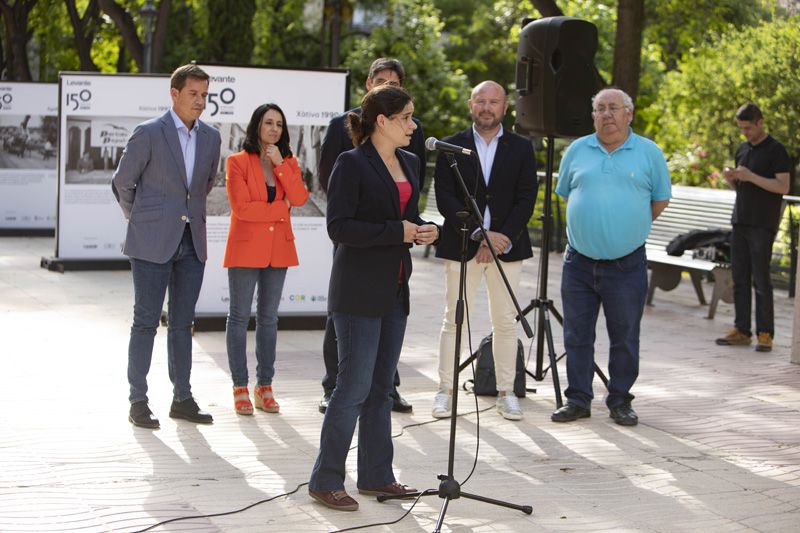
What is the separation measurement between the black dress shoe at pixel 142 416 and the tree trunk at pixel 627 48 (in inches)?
426

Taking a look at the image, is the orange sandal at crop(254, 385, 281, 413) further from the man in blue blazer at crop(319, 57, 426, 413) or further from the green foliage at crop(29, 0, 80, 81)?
the green foliage at crop(29, 0, 80, 81)

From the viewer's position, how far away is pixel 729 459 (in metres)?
7.58

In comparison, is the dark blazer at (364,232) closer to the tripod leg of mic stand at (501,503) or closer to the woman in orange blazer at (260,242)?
the tripod leg of mic stand at (501,503)

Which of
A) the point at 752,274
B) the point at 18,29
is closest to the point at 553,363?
the point at 752,274

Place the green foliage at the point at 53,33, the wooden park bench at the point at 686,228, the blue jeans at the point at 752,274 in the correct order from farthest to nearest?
the green foliage at the point at 53,33, the wooden park bench at the point at 686,228, the blue jeans at the point at 752,274

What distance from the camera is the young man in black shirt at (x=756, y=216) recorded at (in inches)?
452

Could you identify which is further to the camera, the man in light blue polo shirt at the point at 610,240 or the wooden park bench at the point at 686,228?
the wooden park bench at the point at 686,228

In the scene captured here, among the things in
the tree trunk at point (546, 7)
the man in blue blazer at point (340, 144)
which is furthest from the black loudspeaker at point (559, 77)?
the tree trunk at point (546, 7)

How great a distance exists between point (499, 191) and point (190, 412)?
2436 millimetres

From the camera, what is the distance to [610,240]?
8242 mm

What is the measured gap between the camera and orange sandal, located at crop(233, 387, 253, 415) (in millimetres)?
8227

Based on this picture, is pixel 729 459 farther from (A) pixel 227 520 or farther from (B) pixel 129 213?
(B) pixel 129 213

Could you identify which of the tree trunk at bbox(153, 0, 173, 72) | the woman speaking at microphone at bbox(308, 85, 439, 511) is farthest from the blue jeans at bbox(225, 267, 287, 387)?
the tree trunk at bbox(153, 0, 173, 72)

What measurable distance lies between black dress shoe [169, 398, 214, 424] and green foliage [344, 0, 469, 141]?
26.1 meters
